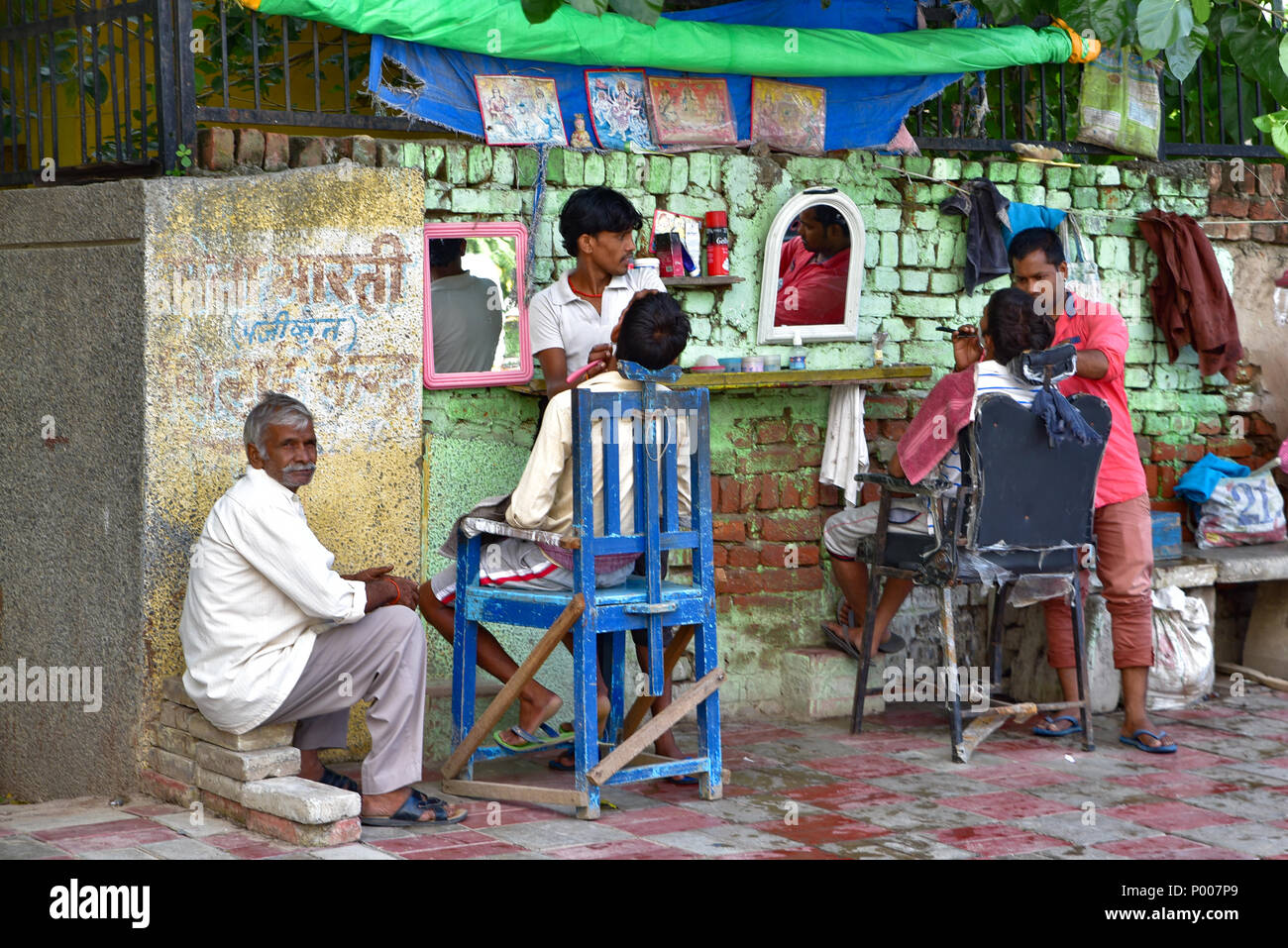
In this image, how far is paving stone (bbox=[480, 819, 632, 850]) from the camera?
449 centimetres

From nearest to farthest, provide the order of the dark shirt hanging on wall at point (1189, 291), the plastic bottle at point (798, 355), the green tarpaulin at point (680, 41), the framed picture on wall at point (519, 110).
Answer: the green tarpaulin at point (680, 41) < the framed picture on wall at point (519, 110) < the plastic bottle at point (798, 355) < the dark shirt hanging on wall at point (1189, 291)

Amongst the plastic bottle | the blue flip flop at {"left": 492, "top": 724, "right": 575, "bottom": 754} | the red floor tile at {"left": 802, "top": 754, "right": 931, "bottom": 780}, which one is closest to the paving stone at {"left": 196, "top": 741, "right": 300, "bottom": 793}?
the blue flip flop at {"left": 492, "top": 724, "right": 575, "bottom": 754}

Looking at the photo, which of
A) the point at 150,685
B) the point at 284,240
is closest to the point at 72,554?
the point at 150,685

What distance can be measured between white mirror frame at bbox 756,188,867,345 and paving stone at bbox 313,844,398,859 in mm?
2941

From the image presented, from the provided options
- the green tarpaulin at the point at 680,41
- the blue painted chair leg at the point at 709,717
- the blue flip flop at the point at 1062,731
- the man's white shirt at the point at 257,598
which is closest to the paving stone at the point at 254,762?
the man's white shirt at the point at 257,598

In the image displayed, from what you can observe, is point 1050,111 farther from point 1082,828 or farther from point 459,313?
point 1082,828

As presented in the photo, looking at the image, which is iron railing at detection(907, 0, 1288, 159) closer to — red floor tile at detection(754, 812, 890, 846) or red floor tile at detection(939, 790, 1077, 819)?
red floor tile at detection(939, 790, 1077, 819)

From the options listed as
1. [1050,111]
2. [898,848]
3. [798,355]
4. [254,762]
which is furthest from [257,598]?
[1050,111]

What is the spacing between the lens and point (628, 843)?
4.49m

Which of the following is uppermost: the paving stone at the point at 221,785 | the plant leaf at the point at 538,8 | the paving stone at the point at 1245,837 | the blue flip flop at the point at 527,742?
the plant leaf at the point at 538,8

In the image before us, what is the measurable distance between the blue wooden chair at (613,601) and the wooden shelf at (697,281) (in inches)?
52.3

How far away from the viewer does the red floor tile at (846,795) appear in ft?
16.5

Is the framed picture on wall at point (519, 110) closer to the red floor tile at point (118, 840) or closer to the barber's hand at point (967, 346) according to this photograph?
the barber's hand at point (967, 346)

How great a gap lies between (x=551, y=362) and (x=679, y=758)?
4.91 ft
